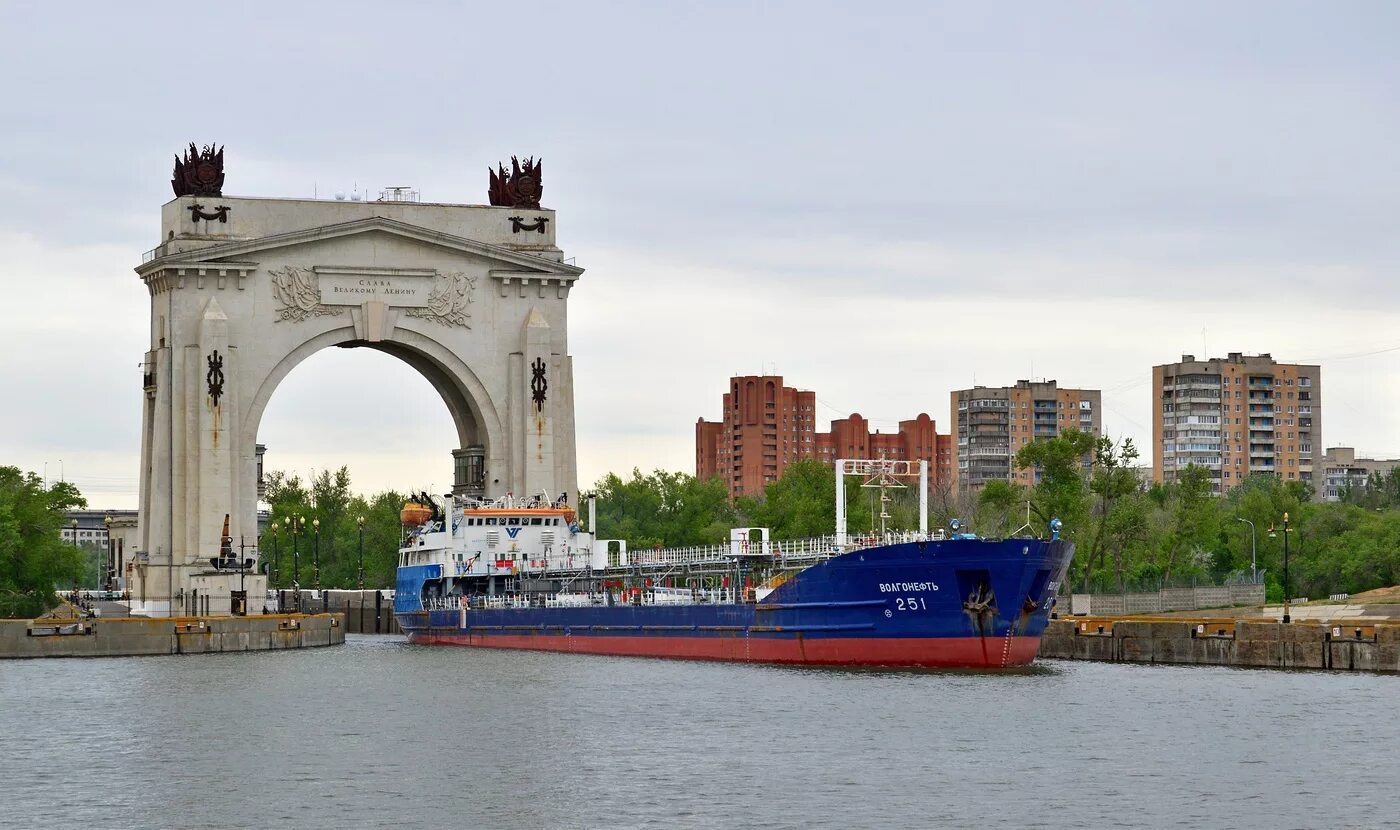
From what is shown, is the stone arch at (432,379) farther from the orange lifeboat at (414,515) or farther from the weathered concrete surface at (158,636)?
the weathered concrete surface at (158,636)

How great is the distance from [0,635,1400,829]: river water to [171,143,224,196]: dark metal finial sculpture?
27.6 meters

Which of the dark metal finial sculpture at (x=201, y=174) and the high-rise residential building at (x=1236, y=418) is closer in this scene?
the dark metal finial sculpture at (x=201, y=174)

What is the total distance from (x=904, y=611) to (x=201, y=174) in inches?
1455

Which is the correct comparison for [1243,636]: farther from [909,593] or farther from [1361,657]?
[909,593]

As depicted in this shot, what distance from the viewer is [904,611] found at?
53.4m

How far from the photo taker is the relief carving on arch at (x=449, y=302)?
265 ft

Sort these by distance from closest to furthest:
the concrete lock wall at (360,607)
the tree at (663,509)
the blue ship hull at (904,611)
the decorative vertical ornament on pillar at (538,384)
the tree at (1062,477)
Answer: the blue ship hull at (904,611) < the decorative vertical ornament on pillar at (538,384) < the tree at (1062,477) < the concrete lock wall at (360,607) < the tree at (663,509)

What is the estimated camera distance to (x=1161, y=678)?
52.5m

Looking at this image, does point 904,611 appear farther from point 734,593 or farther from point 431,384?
point 431,384

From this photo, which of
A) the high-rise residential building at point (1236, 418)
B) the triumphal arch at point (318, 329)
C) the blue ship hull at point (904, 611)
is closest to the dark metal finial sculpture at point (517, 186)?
the triumphal arch at point (318, 329)

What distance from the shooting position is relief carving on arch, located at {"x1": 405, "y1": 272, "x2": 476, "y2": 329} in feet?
265

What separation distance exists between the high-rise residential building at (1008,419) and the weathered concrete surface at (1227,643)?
112 meters

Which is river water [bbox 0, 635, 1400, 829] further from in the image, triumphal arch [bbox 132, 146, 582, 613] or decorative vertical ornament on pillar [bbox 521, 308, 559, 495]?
decorative vertical ornament on pillar [bbox 521, 308, 559, 495]

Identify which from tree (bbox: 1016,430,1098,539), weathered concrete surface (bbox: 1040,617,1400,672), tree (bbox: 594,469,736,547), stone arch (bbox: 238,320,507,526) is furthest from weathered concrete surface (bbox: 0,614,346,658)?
tree (bbox: 594,469,736,547)
